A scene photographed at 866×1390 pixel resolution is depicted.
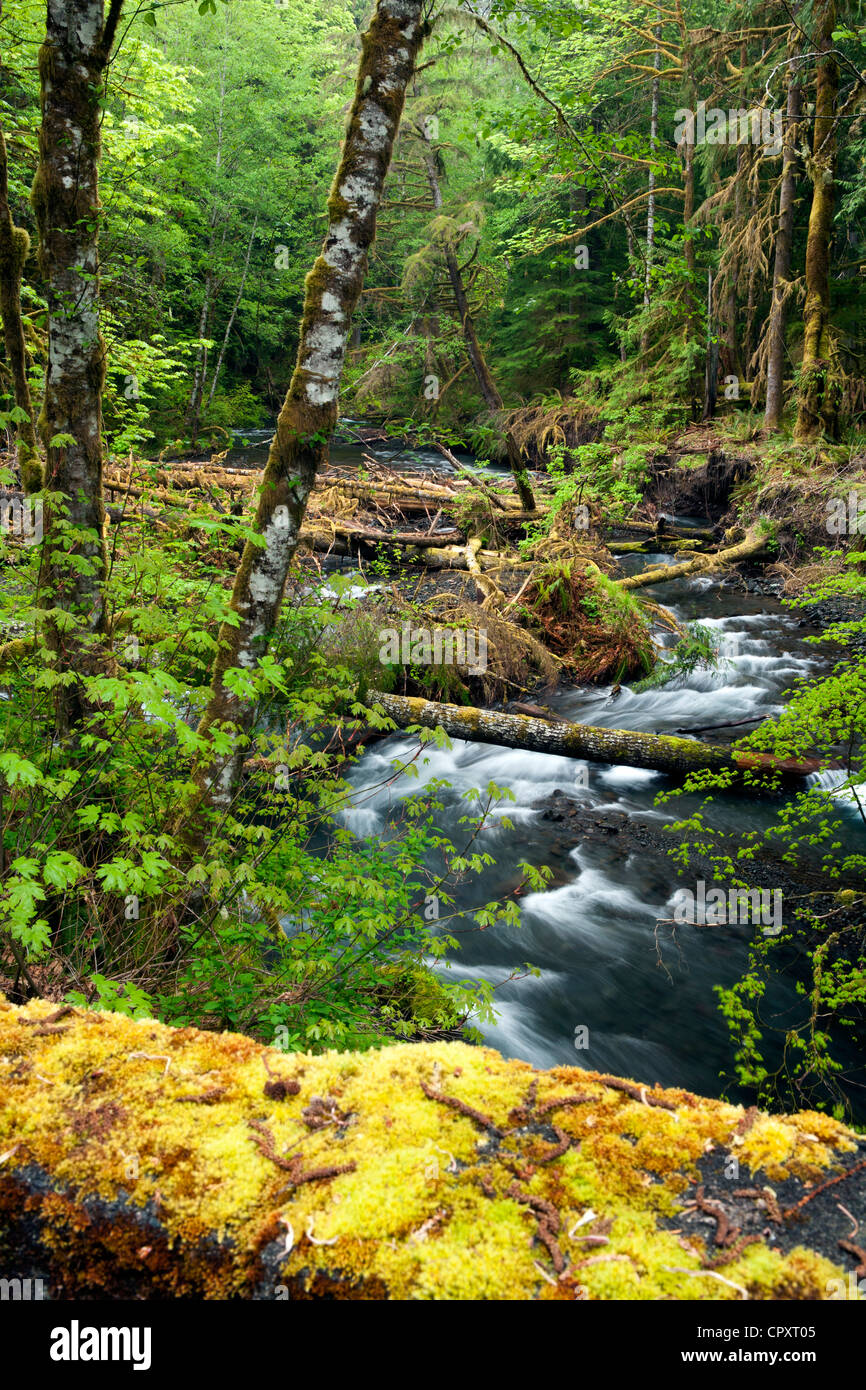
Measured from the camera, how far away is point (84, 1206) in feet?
4.38

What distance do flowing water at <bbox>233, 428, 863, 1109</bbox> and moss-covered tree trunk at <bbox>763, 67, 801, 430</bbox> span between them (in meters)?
8.44

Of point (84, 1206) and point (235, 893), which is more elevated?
point (84, 1206)

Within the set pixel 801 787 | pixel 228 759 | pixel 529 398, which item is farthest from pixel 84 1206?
pixel 529 398

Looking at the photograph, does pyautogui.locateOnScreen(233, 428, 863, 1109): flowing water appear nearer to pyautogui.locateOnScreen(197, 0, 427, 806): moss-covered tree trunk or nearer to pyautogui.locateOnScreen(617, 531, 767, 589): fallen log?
pyautogui.locateOnScreen(197, 0, 427, 806): moss-covered tree trunk

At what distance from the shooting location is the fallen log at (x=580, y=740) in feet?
23.7

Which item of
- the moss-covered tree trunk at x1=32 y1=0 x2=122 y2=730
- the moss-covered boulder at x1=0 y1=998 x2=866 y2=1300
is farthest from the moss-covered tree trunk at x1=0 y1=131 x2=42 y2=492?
the moss-covered boulder at x1=0 y1=998 x2=866 y2=1300

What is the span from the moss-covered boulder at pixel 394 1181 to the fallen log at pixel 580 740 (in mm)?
5585

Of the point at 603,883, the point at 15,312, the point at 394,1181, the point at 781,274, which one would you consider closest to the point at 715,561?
the point at 781,274

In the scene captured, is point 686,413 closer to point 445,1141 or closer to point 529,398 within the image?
point 529,398

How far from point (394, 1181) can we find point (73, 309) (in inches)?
176

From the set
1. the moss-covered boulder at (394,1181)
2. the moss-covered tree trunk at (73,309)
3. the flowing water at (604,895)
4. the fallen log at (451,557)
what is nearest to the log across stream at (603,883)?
the flowing water at (604,895)

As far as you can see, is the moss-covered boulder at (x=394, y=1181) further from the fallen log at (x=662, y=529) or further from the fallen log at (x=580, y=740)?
the fallen log at (x=662, y=529)

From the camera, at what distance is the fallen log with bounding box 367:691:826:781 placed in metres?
7.23

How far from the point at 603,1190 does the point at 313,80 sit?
32526 millimetres
